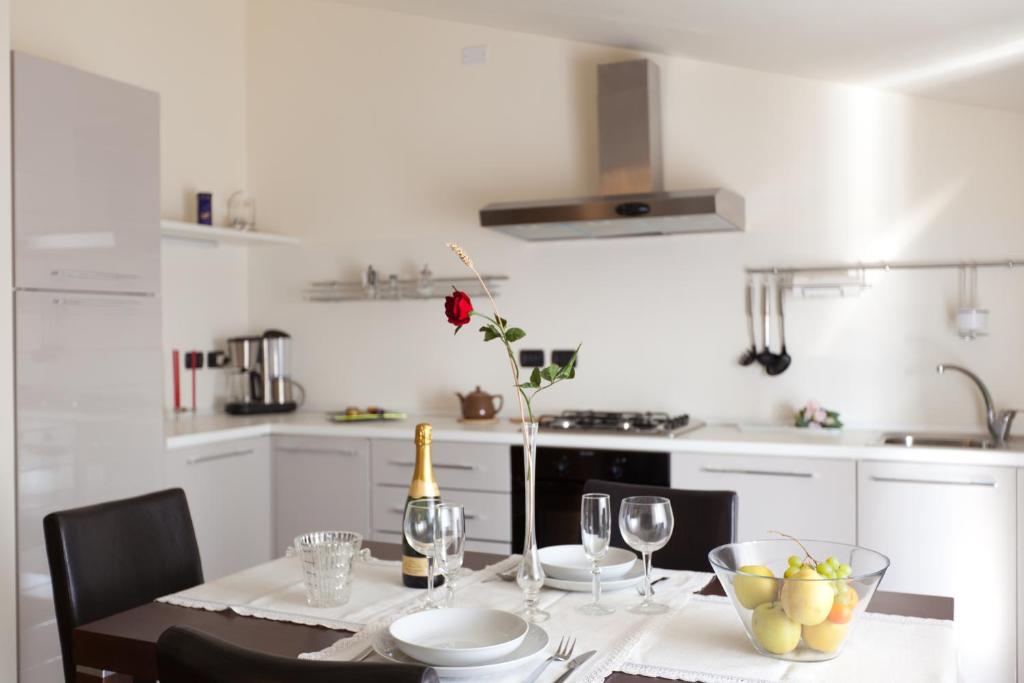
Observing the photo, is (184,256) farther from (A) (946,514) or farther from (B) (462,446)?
(A) (946,514)

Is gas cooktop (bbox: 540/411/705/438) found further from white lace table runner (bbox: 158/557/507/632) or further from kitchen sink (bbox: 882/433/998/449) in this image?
white lace table runner (bbox: 158/557/507/632)

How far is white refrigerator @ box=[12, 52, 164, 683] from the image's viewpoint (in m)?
2.86

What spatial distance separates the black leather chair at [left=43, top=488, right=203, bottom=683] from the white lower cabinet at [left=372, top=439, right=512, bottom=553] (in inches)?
58.8

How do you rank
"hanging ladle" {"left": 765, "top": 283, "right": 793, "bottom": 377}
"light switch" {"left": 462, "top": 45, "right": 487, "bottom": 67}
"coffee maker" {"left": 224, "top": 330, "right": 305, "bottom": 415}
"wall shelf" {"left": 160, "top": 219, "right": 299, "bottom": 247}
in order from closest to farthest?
1. "hanging ladle" {"left": 765, "top": 283, "right": 793, "bottom": 377}
2. "wall shelf" {"left": 160, "top": 219, "right": 299, "bottom": 247}
3. "light switch" {"left": 462, "top": 45, "right": 487, "bottom": 67}
4. "coffee maker" {"left": 224, "top": 330, "right": 305, "bottom": 415}

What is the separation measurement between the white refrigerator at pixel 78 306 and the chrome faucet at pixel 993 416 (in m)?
2.84

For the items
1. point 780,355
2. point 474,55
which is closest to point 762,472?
point 780,355

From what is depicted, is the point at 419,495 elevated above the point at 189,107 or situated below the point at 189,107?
below

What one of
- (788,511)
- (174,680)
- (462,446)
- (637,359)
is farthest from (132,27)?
(174,680)

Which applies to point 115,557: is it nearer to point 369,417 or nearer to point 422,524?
point 422,524

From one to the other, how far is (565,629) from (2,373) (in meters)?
2.04

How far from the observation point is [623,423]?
3.56 meters

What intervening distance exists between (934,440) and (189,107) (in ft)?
11.3

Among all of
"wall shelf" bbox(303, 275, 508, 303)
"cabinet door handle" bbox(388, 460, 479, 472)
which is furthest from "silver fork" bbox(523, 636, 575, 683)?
"wall shelf" bbox(303, 275, 508, 303)

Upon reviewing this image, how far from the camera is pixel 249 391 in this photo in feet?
14.6
